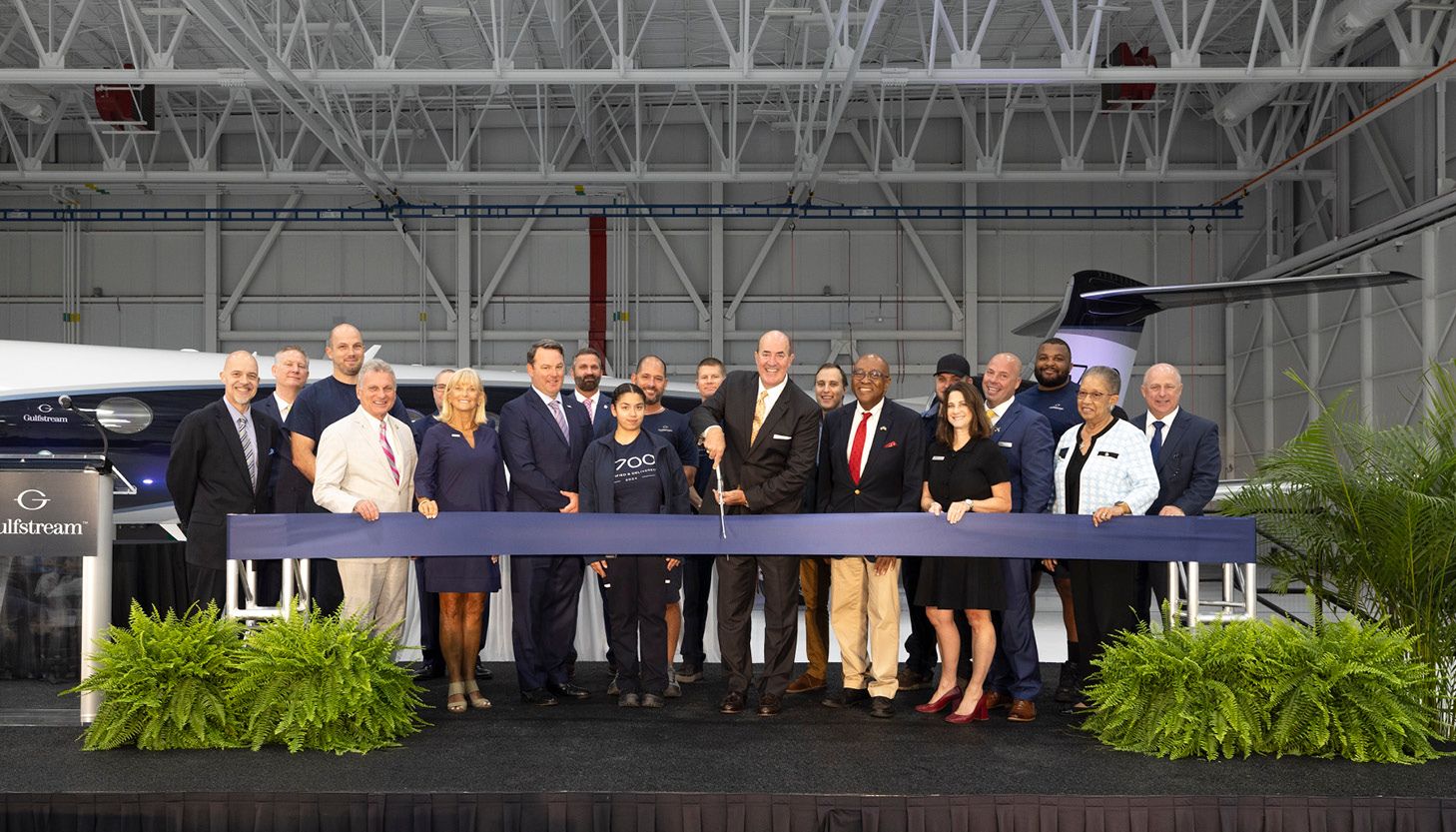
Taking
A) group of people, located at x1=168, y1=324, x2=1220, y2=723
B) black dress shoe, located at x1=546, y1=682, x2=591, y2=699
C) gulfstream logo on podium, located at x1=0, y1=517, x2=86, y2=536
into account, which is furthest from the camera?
black dress shoe, located at x1=546, y1=682, x2=591, y2=699

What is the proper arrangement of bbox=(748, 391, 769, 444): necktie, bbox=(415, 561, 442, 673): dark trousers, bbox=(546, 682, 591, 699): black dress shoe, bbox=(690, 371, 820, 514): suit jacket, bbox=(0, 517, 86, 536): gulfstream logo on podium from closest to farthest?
bbox=(0, 517, 86, 536): gulfstream logo on podium → bbox=(690, 371, 820, 514): suit jacket → bbox=(748, 391, 769, 444): necktie → bbox=(546, 682, 591, 699): black dress shoe → bbox=(415, 561, 442, 673): dark trousers

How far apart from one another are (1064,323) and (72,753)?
8635 mm

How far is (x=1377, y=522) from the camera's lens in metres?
4.73

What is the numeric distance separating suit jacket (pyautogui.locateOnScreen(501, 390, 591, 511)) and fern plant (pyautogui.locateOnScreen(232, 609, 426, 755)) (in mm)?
1075

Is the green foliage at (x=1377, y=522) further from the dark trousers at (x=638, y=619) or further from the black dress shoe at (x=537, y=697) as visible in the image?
the black dress shoe at (x=537, y=697)

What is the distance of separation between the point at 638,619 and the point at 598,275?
14.6 metres

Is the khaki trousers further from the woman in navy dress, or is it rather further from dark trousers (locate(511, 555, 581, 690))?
the woman in navy dress

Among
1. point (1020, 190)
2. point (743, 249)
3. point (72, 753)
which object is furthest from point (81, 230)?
point (72, 753)

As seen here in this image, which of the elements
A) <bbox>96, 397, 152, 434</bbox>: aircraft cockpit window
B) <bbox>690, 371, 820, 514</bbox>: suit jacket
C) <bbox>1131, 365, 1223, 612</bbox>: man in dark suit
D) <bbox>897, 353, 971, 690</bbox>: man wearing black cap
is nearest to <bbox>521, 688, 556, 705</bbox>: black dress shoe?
<bbox>690, 371, 820, 514</bbox>: suit jacket

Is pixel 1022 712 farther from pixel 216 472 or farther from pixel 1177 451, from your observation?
pixel 216 472

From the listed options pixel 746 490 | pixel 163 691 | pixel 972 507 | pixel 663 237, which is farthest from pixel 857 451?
pixel 663 237

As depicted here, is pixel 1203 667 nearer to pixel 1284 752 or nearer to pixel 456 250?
pixel 1284 752

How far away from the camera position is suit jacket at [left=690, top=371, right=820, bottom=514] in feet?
16.5

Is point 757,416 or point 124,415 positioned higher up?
point 124,415
